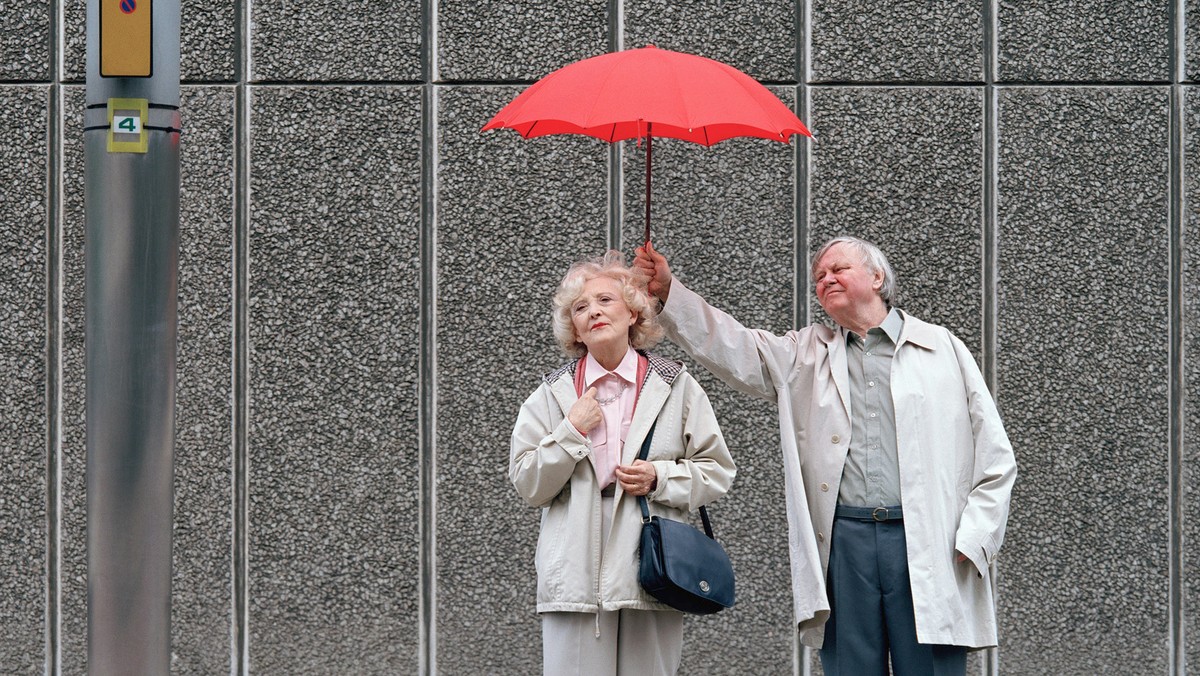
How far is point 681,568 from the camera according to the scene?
352 centimetres

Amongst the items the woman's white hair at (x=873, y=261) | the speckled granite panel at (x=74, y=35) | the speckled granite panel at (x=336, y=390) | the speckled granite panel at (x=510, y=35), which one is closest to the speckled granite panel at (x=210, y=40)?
the speckled granite panel at (x=336, y=390)

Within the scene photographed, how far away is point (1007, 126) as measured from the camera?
18.4 ft

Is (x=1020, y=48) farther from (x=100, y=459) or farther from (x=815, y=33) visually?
(x=100, y=459)

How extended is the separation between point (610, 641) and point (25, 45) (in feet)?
12.5

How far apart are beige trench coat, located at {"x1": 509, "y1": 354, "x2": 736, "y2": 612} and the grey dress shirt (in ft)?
1.18

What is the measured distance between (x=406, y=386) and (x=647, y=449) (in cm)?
214

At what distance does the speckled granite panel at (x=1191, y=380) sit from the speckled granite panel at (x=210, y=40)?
4.11m

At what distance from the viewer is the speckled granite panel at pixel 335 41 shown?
18.4 ft

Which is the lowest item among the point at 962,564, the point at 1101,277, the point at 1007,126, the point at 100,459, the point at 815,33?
the point at 962,564

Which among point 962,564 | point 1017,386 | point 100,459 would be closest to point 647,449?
point 962,564

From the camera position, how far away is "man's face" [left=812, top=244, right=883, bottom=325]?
3.89m

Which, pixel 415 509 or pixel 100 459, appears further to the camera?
→ pixel 415 509

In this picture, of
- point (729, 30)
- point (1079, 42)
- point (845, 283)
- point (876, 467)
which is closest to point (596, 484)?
point (876, 467)

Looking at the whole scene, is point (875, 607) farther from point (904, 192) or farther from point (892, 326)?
point (904, 192)
